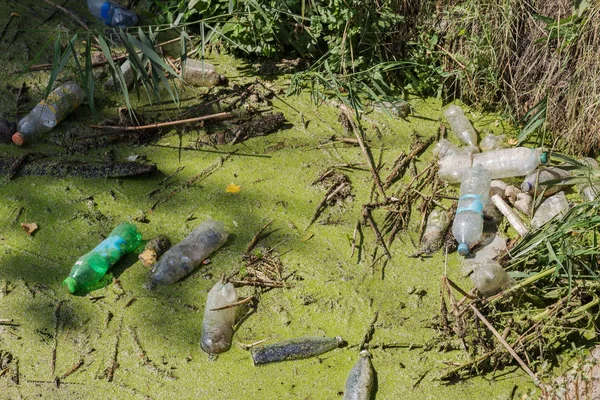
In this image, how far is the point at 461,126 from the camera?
12.4 ft

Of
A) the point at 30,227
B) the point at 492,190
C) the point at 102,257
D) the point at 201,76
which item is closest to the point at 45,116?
the point at 30,227

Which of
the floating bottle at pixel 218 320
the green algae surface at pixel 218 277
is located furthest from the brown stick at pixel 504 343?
the floating bottle at pixel 218 320

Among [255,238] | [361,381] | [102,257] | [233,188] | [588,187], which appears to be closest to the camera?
[361,381]

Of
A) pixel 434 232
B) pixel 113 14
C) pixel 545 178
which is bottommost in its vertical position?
pixel 434 232

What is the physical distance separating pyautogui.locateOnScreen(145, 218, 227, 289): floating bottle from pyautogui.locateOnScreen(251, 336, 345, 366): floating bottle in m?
0.52

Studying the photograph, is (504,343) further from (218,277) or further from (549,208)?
(218,277)

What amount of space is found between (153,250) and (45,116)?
3.57 feet

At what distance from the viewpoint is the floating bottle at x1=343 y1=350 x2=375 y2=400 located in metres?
2.61

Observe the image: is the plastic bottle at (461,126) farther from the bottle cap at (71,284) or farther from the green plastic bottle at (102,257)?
the bottle cap at (71,284)

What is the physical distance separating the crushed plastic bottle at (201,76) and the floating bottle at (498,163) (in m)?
1.34

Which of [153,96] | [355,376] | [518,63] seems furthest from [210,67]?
[355,376]

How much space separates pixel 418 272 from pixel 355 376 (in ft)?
2.07

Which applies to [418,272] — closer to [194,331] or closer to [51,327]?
[194,331]

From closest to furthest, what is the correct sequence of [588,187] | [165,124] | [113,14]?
[588,187] → [165,124] → [113,14]
